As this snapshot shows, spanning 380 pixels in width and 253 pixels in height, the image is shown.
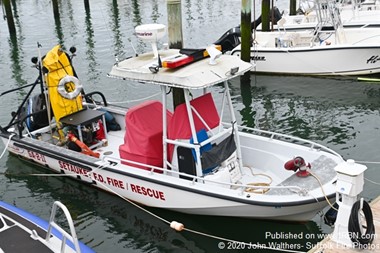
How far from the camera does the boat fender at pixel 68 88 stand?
995cm

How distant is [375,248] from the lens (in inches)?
226

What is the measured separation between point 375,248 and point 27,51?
19873 mm

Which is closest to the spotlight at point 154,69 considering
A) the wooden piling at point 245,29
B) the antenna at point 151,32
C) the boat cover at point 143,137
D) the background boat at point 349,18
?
the antenna at point 151,32

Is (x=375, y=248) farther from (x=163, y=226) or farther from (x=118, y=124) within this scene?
(x=118, y=124)

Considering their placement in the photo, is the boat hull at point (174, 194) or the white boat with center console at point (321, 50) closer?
the boat hull at point (174, 194)

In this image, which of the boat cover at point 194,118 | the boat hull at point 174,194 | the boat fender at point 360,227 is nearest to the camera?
the boat fender at point 360,227

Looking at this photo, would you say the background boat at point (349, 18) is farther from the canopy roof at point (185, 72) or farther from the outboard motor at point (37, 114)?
the canopy roof at point (185, 72)

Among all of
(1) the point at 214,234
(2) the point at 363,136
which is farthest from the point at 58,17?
(1) the point at 214,234

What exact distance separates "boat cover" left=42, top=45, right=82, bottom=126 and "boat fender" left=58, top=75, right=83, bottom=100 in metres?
0.10

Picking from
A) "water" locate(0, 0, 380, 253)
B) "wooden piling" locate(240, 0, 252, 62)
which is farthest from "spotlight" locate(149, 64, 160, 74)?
"wooden piling" locate(240, 0, 252, 62)

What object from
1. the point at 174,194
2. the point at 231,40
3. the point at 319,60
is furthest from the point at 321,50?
the point at 174,194


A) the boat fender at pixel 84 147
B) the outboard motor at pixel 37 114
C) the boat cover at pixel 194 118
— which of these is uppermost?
the boat cover at pixel 194 118

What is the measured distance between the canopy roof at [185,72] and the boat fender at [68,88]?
223 centimetres

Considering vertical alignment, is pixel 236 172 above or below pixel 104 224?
above
